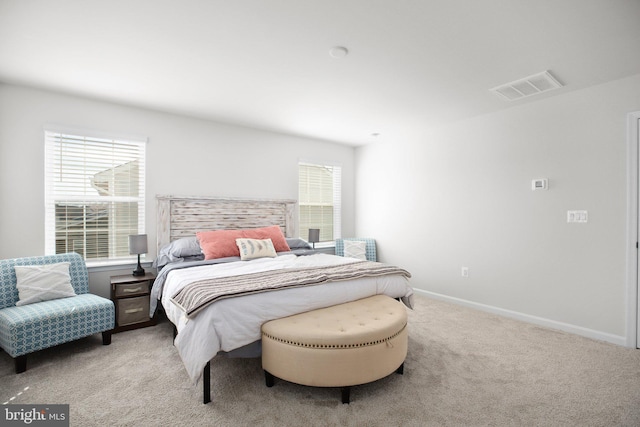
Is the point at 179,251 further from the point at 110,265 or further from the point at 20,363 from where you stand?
the point at 20,363

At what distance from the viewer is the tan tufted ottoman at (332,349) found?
199cm

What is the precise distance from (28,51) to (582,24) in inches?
163

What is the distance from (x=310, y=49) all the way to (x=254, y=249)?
2.25m

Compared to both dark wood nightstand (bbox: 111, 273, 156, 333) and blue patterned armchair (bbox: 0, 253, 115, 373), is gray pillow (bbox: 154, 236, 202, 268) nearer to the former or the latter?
dark wood nightstand (bbox: 111, 273, 156, 333)

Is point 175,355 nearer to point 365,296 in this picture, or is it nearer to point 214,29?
point 365,296

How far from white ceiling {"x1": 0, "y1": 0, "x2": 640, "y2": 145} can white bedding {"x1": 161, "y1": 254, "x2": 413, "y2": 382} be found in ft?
6.16

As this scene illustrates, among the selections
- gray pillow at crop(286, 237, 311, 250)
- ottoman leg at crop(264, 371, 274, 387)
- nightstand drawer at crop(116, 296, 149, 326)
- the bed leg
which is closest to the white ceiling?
gray pillow at crop(286, 237, 311, 250)

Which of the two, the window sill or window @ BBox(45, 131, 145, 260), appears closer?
window @ BBox(45, 131, 145, 260)

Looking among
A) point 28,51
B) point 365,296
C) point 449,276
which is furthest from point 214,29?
point 449,276

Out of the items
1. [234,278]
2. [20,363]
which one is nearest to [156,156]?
[234,278]

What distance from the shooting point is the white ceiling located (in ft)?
6.53

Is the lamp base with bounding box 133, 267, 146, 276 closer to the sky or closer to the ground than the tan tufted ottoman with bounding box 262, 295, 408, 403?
closer to the sky

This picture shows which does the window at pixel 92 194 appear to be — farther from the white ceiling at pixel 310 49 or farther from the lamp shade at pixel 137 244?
the white ceiling at pixel 310 49

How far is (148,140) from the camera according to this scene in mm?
3828
